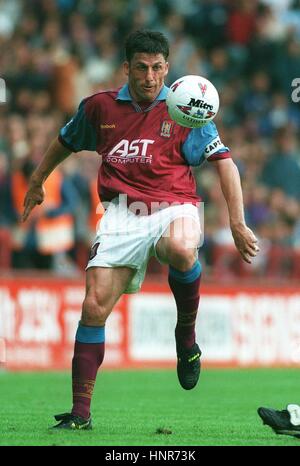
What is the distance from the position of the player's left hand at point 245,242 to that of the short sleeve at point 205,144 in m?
0.54

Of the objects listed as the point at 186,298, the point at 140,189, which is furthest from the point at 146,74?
the point at 186,298

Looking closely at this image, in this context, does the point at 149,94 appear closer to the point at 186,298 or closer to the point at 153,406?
the point at 186,298

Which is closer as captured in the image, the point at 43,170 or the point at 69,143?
the point at 69,143

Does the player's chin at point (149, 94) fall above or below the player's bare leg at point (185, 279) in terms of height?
above

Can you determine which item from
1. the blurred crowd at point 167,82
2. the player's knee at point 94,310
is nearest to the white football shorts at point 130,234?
the player's knee at point 94,310

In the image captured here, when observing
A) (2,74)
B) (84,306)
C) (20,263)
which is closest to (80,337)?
(84,306)

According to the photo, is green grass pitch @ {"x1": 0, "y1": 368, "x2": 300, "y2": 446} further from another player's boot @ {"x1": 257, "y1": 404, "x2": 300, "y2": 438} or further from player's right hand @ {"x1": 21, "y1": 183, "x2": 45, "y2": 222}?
player's right hand @ {"x1": 21, "y1": 183, "x2": 45, "y2": 222}

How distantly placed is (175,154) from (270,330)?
8.30 metres

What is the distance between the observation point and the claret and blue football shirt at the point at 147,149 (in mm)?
7895

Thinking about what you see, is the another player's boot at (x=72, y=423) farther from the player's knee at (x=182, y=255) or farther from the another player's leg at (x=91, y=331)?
the player's knee at (x=182, y=255)

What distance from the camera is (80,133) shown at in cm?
822

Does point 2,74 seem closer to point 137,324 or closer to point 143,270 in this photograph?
point 137,324

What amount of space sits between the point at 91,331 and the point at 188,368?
0.84 metres

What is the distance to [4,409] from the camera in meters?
9.15
